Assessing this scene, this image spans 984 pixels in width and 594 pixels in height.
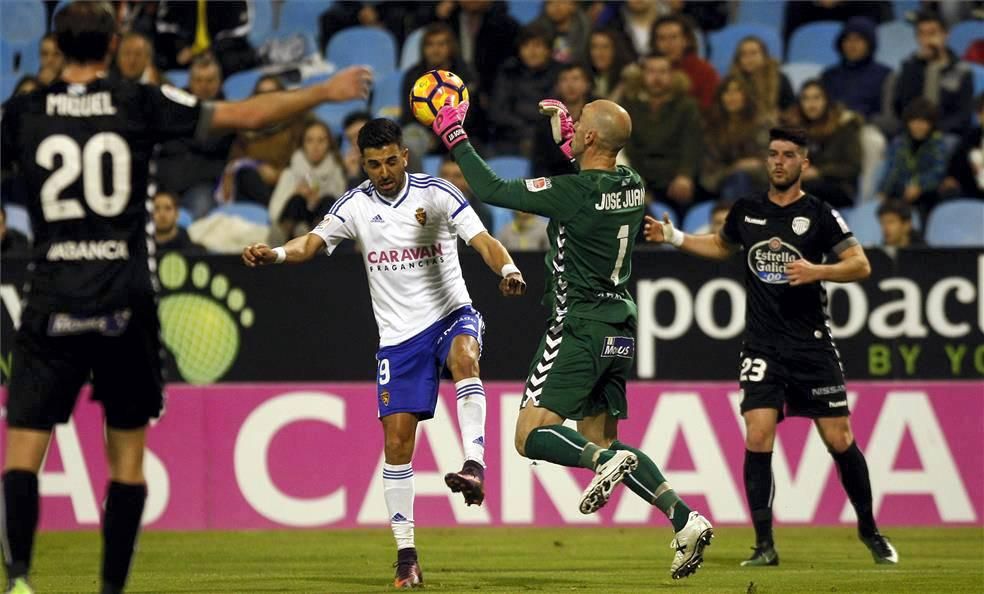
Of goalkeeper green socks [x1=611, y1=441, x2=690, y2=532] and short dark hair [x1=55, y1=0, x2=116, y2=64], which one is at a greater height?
short dark hair [x1=55, y1=0, x2=116, y2=64]

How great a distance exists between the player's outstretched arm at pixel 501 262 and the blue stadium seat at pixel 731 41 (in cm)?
844

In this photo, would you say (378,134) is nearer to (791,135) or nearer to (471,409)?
(471,409)

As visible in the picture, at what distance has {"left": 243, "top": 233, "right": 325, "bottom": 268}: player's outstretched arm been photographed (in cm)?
797

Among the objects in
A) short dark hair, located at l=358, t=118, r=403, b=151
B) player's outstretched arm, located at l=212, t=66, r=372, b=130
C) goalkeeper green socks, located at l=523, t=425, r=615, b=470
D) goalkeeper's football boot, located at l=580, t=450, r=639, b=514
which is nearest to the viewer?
player's outstretched arm, located at l=212, t=66, r=372, b=130

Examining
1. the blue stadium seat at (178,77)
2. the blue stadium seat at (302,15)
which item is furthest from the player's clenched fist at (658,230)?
the blue stadium seat at (302,15)

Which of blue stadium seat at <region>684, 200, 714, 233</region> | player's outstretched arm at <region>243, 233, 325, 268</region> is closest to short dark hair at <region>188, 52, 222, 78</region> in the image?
blue stadium seat at <region>684, 200, 714, 233</region>

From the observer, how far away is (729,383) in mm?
12562

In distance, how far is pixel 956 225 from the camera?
14.4m

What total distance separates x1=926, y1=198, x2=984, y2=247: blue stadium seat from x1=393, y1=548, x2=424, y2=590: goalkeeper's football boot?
767cm

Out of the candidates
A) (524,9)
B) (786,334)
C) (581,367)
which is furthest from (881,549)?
(524,9)

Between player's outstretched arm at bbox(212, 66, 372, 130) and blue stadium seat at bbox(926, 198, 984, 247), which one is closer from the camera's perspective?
player's outstretched arm at bbox(212, 66, 372, 130)

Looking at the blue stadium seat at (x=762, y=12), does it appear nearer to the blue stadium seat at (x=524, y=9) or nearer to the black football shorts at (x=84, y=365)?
the blue stadium seat at (x=524, y=9)

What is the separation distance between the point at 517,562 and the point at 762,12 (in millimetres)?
8951

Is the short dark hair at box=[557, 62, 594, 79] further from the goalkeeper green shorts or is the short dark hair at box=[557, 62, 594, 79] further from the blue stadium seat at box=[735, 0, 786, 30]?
the goalkeeper green shorts
